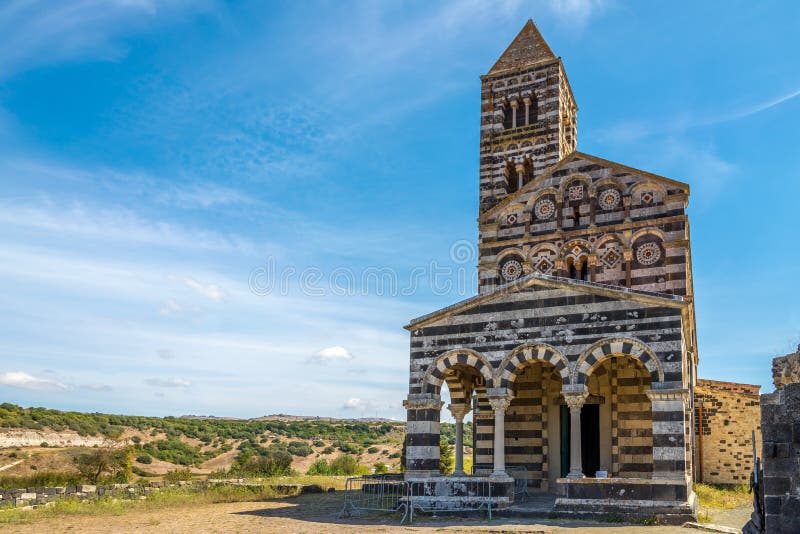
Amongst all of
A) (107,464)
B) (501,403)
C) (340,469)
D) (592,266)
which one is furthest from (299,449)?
(501,403)

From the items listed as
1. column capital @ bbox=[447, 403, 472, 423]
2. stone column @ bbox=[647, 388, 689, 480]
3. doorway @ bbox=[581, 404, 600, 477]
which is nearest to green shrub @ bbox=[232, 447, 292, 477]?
column capital @ bbox=[447, 403, 472, 423]

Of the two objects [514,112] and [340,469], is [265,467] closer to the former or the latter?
[340,469]

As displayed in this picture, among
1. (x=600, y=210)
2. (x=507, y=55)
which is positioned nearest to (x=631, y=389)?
(x=600, y=210)

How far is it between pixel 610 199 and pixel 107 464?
2283 cm

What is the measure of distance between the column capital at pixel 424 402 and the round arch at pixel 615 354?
3555 mm

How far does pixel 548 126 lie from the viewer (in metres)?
28.7

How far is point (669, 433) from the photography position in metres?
15.3

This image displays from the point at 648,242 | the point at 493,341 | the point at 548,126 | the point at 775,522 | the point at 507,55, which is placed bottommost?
the point at 775,522

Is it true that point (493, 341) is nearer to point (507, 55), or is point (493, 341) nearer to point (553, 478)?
point (553, 478)

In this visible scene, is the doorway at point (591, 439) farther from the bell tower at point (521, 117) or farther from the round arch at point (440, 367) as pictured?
the bell tower at point (521, 117)

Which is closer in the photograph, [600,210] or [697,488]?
[697,488]

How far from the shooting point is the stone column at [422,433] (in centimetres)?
1775

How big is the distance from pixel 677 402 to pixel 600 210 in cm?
926

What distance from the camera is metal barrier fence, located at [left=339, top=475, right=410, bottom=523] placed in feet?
55.3
